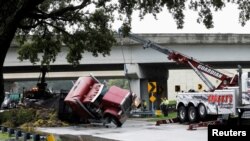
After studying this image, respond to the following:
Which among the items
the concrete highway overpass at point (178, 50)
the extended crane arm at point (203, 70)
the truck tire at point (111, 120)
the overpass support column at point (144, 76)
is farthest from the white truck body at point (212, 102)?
the overpass support column at point (144, 76)

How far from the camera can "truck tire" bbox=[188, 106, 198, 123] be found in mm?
24875

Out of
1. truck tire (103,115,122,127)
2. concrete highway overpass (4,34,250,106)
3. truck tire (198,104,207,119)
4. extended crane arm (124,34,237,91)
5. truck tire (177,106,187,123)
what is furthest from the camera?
concrete highway overpass (4,34,250,106)

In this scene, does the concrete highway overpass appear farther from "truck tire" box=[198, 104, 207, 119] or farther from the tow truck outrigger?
"truck tire" box=[198, 104, 207, 119]

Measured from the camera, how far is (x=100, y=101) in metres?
24.0

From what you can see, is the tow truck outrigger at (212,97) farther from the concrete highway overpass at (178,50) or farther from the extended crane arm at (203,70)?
the concrete highway overpass at (178,50)

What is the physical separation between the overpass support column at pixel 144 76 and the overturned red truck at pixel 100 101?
66.6 ft

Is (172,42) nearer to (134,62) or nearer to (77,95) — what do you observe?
(134,62)

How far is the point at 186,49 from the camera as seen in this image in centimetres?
4369

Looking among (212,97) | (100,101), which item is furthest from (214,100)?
(100,101)

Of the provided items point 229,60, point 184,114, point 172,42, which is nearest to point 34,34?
point 184,114

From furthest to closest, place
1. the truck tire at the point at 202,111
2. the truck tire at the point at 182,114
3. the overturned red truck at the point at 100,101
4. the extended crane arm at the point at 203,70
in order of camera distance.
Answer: the truck tire at the point at 182,114
the extended crane arm at the point at 203,70
the truck tire at the point at 202,111
the overturned red truck at the point at 100,101

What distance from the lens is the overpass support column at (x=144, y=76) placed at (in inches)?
1772

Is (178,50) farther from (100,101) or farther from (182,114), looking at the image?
(100,101)

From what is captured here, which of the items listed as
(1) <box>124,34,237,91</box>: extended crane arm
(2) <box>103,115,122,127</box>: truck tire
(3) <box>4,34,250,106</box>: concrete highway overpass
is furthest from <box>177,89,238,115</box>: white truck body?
(3) <box>4,34,250,106</box>: concrete highway overpass
